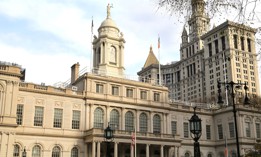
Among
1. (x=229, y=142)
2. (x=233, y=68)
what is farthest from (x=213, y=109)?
(x=233, y=68)

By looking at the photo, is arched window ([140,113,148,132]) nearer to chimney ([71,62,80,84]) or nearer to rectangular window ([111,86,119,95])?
rectangular window ([111,86,119,95])

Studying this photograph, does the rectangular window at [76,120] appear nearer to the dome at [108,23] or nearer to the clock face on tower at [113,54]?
the clock face on tower at [113,54]

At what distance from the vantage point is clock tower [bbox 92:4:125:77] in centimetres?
5681

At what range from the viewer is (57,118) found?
154 feet

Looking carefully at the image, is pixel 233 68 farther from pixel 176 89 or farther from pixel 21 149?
pixel 21 149

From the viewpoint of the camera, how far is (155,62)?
6048 inches

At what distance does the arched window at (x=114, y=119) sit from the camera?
165ft

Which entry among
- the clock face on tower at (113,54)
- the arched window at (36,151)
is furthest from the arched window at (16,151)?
the clock face on tower at (113,54)

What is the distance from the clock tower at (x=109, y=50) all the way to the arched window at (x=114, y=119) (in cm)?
745

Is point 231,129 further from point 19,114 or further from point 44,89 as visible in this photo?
point 19,114

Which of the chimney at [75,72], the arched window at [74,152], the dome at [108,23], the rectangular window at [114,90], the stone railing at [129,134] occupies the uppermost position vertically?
the dome at [108,23]

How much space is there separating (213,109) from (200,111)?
135 inches

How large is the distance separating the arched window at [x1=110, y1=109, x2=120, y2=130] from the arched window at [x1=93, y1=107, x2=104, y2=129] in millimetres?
1602

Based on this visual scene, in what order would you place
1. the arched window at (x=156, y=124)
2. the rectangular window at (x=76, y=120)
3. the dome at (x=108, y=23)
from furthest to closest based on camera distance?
the dome at (x=108, y=23), the arched window at (x=156, y=124), the rectangular window at (x=76, y=120)
